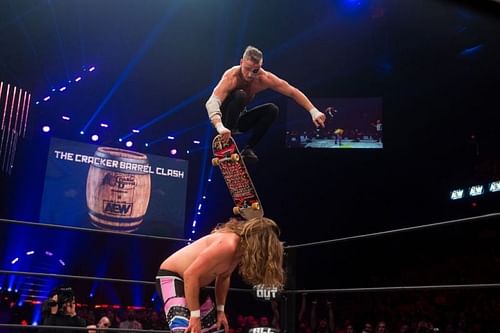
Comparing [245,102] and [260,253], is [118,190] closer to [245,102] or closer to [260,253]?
[245,102]

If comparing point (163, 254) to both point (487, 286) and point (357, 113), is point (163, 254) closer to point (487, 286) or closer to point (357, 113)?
point (357, 113)

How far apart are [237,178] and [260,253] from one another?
0.55 m

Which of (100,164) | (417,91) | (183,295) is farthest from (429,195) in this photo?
(183,295)

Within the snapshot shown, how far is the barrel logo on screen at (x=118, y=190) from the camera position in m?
7.18

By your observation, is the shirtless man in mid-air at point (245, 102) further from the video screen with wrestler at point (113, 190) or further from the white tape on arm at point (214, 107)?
the video screen with wrestler at point (113, 190)

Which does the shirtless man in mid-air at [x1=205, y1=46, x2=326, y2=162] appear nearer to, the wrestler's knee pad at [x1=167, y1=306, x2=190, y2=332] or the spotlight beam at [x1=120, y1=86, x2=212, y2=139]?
the wrestler's knee pad at [x1=167, y1=306, x2=190, y2=332]

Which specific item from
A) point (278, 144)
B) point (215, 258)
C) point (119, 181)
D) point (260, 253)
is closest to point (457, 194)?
point (278, 144)

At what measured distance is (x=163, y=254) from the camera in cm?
823

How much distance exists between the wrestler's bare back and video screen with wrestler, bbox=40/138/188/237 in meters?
5.33

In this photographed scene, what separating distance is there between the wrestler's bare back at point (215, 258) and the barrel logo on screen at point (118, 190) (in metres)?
5.43

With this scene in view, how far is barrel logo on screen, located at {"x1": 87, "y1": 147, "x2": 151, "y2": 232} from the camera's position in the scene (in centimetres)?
718

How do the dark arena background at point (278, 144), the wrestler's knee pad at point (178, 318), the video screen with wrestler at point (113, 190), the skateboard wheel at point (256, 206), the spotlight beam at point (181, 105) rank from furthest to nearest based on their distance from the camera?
the spotlight beam at point (181, 105) < the video screen with wrestler at point (113, 190) < the dark arena background at point (278, 144) < the skateboard wheel at point (256, 206) < the wrestler's knee pad at point (178, 318)

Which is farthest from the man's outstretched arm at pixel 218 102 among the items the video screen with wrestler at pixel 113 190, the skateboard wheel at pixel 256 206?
the video screen with wrestler at pixel 113 190

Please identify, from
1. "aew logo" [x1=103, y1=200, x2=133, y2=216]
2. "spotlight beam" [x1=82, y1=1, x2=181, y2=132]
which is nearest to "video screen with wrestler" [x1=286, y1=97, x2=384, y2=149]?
"spotlight beam" [x1=82, y1=1, x2=181, y2=132]
